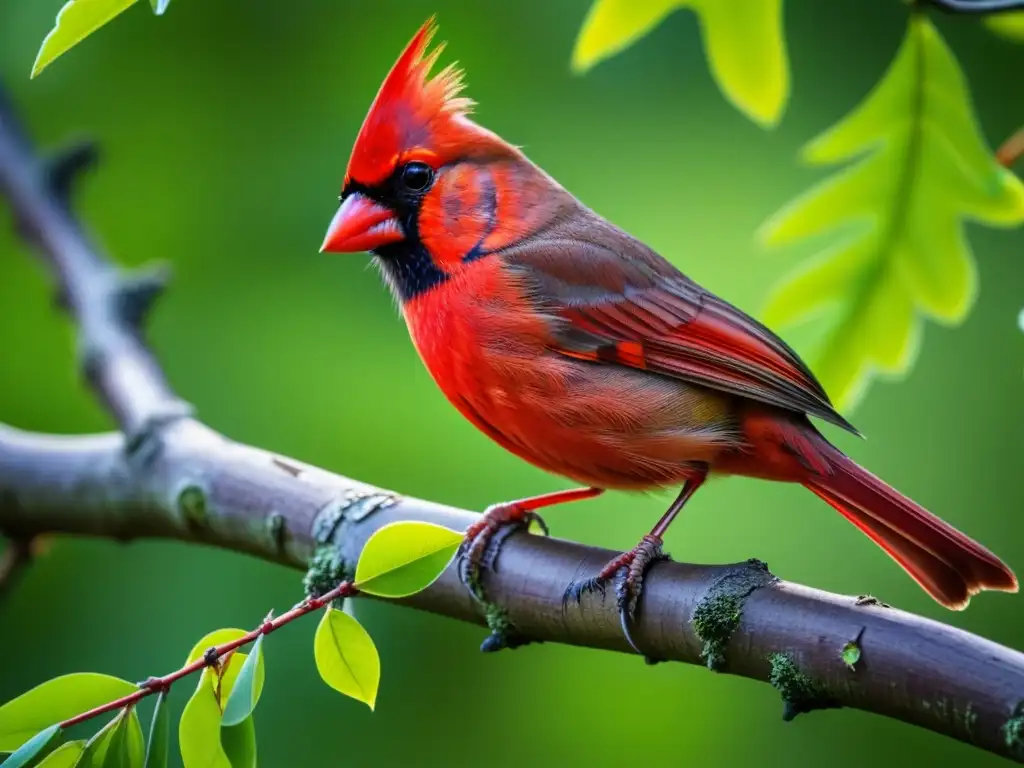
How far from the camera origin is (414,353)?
3.66 meters

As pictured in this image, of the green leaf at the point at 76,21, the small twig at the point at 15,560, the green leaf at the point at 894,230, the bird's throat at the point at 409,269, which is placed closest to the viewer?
the green leaf at the point at 76,21

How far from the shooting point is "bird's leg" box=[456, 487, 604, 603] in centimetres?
201

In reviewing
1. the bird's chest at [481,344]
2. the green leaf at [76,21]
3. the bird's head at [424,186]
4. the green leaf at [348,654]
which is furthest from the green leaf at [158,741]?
the bird's head at [424,186]

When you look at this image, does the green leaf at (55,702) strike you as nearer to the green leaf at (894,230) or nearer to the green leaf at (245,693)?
the green leaf at (245,693)

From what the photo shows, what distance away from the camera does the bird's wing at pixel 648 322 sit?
2301mm

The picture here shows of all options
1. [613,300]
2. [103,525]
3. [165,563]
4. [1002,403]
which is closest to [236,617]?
[165,563]

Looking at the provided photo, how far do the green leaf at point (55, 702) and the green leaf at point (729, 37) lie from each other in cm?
117

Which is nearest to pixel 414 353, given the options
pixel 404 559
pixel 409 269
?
pixel 409 269

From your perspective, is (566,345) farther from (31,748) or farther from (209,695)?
(31,748)

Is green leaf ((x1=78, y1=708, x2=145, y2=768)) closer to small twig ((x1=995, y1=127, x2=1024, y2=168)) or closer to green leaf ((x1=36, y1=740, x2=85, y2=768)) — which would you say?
green leaf ((x1=36, y1=740, x2=85, y2=768))

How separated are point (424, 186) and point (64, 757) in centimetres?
132

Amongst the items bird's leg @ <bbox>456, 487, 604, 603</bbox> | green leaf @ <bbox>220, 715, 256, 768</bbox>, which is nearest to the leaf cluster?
green leaf @ <bbox>220, 715, 256, 768</bbox>

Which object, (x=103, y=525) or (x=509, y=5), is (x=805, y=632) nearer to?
(x=103, y=525)

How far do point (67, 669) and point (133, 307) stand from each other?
1.09 m
